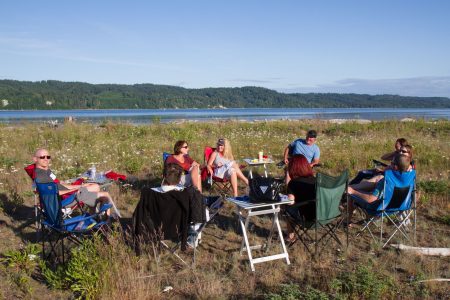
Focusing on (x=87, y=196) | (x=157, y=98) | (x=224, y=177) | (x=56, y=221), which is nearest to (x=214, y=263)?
(x=56, y=221)

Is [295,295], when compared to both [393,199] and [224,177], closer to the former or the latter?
[393,199]

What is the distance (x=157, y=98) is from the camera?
9275 centimetres

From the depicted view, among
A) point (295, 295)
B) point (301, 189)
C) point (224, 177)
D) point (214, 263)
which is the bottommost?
point (214, 263)

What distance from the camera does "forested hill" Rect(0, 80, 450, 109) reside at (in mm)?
75438

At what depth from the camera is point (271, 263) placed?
4281 millimetres

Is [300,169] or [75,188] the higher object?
[300,169]

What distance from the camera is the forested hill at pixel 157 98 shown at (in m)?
75.4

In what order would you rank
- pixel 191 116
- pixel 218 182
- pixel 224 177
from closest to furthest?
pixel 224 177 < pixel 218 182 < pixel 191 116

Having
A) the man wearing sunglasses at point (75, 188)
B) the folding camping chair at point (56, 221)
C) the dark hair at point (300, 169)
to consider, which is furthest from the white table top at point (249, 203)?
the man wearing sunglasses at point (75, 188)

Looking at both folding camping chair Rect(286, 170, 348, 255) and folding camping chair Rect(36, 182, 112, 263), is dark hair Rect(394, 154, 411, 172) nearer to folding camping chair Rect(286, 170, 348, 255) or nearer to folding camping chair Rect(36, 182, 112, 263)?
folding camping chair Rect(286, 170, 348, 255)

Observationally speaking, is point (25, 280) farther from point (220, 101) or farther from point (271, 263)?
point (220, 101)

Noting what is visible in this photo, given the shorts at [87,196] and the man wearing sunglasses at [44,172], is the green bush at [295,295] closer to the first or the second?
the shorts at [87,196]

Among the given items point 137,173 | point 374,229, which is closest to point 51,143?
point 137,173

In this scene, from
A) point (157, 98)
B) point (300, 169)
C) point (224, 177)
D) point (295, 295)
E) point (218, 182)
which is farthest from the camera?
point (157, 98)
